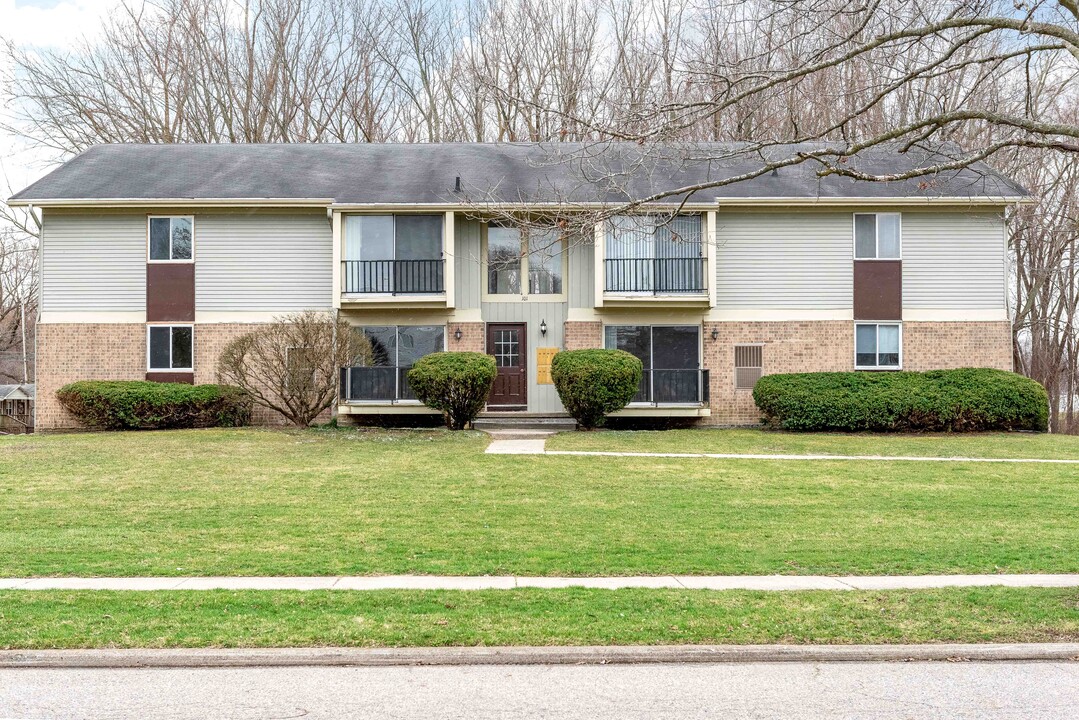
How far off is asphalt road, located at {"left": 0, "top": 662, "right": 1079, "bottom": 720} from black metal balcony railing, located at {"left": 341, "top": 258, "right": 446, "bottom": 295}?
16016mm

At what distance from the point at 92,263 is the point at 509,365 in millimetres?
10569

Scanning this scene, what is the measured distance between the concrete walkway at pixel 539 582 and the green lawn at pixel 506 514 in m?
0.25

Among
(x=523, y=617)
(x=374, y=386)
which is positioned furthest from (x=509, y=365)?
(x=523, y=617)

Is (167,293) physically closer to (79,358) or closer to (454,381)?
(79,358)

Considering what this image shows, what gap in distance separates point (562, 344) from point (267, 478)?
1016cm

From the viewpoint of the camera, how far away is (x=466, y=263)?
72.0ft

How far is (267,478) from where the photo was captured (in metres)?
13.1

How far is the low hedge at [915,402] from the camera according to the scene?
19281 mm

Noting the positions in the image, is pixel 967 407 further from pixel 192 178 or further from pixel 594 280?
pixel 192 178

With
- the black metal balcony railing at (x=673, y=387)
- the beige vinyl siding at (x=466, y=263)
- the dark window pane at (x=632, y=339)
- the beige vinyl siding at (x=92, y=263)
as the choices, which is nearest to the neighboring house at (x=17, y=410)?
the beige vinyl siding at (x=92, y=263)

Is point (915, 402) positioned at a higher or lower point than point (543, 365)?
lower

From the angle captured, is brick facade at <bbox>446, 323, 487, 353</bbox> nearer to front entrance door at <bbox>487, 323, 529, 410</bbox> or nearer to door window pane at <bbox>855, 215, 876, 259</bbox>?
front entrance door at <bbox>487, 323, 529, 410</bbox>

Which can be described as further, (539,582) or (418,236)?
(418,236)

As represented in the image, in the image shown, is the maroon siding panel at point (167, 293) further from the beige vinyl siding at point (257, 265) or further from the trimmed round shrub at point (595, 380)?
the trimmed round shrub at point (595, 380)
